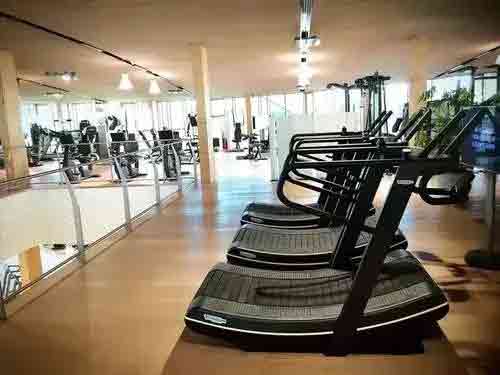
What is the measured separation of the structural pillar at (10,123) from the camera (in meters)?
7.41

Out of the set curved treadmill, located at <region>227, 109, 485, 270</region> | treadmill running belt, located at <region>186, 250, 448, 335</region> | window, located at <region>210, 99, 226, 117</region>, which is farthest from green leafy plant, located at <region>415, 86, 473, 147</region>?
window, located at <region>210, 99, 226, 117</region>

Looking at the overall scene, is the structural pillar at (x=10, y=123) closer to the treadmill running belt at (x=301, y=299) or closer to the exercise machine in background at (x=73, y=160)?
the exercise machine in background at (x=73, y=160)

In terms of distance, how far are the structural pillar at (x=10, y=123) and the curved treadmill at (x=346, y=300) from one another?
21.8 ft

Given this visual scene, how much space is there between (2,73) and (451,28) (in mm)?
8350

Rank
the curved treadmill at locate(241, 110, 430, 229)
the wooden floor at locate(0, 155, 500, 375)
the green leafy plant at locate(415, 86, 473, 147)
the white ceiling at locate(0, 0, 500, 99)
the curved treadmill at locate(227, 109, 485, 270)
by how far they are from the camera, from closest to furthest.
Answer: the wooden floor at locate(0, 155, 500, 375)
the curved treadmill at locate(227, 109, 485, 270)
the curved treadmill at locate(241, 110, 430, 229)
the green leafy plant at locate(415, 86, 473, 147)
the white ceiling at locate(0, 0, 500, 99)

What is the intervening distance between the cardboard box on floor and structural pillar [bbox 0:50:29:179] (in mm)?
6823

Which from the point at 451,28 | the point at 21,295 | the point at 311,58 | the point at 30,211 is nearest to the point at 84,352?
the point at 21,295

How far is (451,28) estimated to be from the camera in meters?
7.11

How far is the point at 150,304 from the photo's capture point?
2.67 meters

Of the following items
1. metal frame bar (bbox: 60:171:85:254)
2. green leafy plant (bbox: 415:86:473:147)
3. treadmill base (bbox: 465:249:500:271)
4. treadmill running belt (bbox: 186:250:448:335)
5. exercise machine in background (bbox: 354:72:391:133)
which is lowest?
treadmill base (bbox: 465:249:500:271)

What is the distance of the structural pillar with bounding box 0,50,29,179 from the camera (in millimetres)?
7410

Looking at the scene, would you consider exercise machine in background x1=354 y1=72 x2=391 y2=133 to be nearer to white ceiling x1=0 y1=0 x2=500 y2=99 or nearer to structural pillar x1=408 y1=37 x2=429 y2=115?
structural pillar x1=408 y1=37 x2=429 y2=115

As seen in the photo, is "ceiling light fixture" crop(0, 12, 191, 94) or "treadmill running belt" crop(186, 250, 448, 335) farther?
"ceiling light fixture" crop(0, 12, 191, 94)

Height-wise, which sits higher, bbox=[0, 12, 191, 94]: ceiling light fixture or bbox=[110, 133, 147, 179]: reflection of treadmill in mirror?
bbox=[0, 12, 191, 94]: ceiling light fixture
